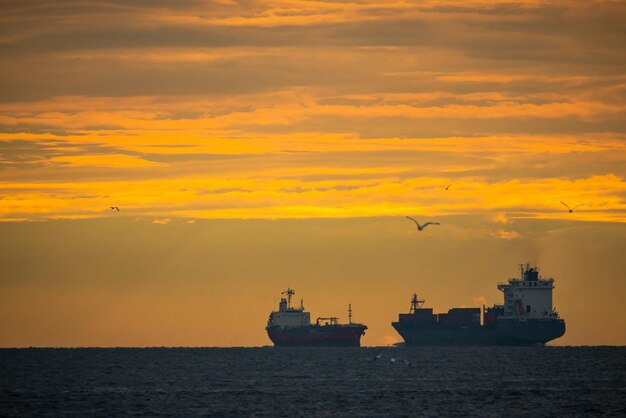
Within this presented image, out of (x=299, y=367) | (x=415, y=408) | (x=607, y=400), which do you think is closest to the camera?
(x=415, y=408)

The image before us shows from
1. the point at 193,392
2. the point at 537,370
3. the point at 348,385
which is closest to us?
the point at 193,392

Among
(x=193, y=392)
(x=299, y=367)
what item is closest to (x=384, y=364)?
(x=299, y=367)

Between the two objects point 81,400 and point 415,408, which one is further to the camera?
point 81,400

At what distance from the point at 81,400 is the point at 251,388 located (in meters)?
21.6

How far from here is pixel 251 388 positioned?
5094 inches

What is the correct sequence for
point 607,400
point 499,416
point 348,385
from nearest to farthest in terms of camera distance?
1. point 499,416
2. point 607,400
3. point 348,385

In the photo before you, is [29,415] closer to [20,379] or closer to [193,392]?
[193,392]

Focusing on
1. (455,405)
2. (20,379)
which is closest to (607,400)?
(455,405)

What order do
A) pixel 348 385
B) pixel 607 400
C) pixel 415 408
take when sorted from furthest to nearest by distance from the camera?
pixel 348 385
pixel 607 400
pixel 415 408

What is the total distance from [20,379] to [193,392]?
41.8 meters

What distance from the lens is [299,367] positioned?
185 m

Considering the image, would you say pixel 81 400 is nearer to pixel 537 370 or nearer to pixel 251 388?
pixel 251 388

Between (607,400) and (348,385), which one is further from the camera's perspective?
(348,385)

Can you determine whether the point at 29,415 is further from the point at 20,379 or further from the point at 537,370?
the point at 537,370
